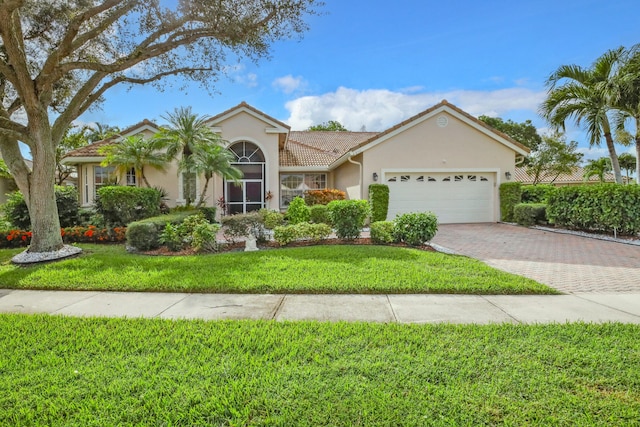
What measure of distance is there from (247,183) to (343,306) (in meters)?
14.1

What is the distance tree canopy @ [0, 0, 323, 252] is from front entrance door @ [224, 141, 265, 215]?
7.67 meters

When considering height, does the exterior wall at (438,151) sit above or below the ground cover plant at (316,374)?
above

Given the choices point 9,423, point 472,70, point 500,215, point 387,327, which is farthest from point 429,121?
point 9,423

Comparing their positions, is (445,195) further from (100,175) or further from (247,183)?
(100,175)

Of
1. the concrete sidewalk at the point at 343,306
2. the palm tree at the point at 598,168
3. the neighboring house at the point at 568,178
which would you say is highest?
the palm tree at the point at 598,168

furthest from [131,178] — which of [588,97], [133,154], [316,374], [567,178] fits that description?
[567,178]

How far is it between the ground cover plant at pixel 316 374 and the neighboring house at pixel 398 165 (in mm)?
12296

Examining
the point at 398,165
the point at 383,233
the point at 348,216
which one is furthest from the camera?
the point at 398,165

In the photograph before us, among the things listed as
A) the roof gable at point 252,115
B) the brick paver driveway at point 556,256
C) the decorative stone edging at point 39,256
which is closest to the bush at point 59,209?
the decorative stone edging at point 39,256

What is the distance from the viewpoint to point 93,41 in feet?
34.1

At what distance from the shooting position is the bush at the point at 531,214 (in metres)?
14.6

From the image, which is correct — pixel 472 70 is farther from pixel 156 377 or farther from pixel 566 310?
pixel 156 377

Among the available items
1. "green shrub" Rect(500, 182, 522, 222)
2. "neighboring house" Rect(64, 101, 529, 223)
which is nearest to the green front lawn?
"neighboring house" Rect(64, 101, 529, 223)

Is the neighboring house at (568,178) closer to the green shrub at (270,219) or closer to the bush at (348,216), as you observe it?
the bush at (348,216)
